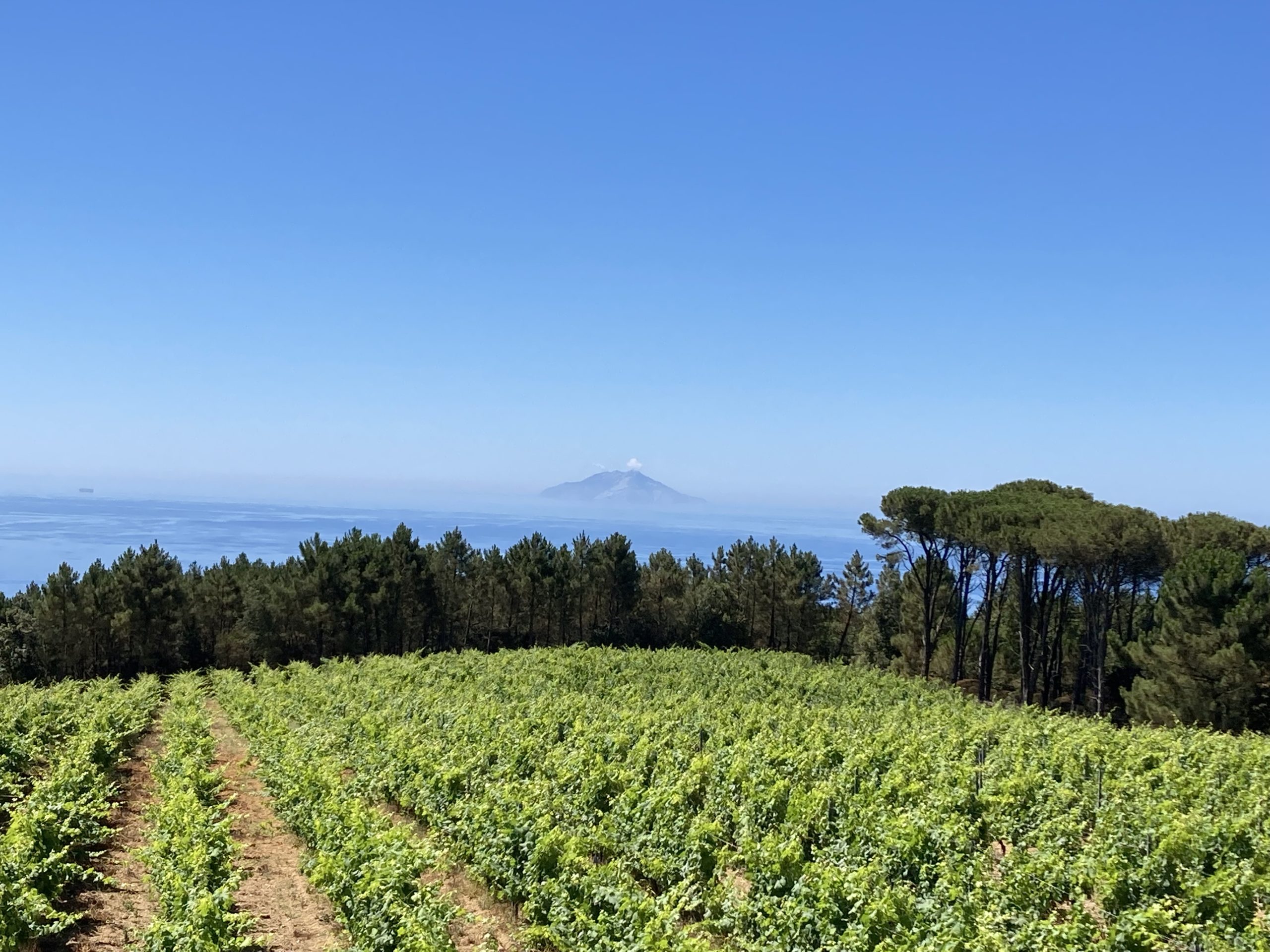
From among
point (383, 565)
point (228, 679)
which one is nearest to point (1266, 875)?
point (228, 679)

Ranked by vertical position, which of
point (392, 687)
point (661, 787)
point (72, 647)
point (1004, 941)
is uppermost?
point (1004, 941)

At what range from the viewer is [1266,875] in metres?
7.82

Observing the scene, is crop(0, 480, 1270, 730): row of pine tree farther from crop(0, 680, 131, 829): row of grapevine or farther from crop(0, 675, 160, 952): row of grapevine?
crop(0, 675, 160, 952): row of grapevine

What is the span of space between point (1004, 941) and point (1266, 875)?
3.71 m

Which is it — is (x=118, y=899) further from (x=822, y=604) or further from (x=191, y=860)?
(x=822, y=604)

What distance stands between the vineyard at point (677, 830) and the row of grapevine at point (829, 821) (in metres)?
0.05

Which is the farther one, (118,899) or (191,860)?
(118,899)

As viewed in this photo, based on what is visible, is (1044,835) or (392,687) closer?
(1044,835)

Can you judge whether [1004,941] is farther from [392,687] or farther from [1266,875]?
[392,687]

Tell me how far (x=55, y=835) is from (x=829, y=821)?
941 centimetres

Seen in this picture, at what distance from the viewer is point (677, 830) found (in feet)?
31.0

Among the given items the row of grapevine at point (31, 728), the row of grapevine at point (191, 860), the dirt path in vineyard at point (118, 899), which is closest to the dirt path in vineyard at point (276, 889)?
the row of grapevine at point (191, 860)

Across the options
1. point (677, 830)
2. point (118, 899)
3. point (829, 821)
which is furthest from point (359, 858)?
point (829, 821)

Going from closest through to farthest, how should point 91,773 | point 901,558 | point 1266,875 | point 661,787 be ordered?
point 1266,875 < point 661,787 < point 91,773 < point 901,558
